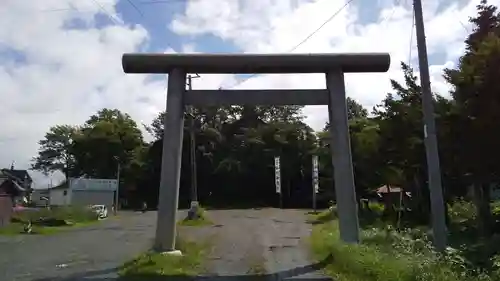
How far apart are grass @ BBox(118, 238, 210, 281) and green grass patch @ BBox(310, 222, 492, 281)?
3155mm

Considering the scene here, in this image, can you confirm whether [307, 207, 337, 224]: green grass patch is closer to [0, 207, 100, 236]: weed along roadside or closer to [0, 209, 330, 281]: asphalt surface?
[0, 209, 330, 281]: asphalt surface

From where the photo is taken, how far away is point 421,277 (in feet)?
28.1

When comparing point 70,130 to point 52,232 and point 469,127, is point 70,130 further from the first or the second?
point 469,127

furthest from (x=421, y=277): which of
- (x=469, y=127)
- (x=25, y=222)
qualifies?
(x=25, y=222)

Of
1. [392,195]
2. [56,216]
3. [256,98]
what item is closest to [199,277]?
[256,98]

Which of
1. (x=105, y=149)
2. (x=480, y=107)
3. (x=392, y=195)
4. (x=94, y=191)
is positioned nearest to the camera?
(x=480, y=107)

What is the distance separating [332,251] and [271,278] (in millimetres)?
2656

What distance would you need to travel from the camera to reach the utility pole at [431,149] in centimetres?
1152

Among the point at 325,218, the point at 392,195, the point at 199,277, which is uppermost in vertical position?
the point at 392,195

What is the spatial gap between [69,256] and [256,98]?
317 inches

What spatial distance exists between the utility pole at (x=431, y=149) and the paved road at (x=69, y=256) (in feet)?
22.9

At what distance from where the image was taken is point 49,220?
119 feet

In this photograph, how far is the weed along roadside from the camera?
32344mm

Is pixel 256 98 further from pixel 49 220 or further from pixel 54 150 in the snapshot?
pixel 54 150
